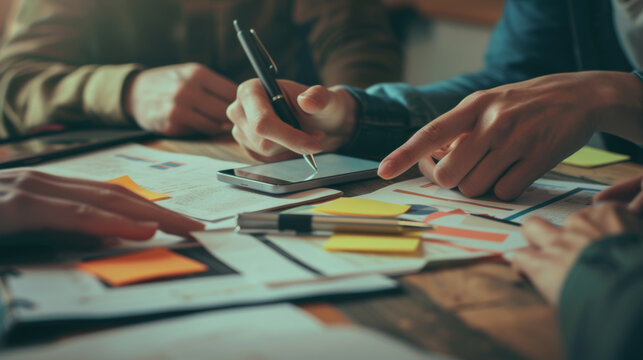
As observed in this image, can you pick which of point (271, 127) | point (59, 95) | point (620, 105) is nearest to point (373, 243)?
point (271, 127)

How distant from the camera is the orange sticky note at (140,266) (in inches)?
15.1

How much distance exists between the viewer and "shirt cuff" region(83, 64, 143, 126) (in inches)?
43.8

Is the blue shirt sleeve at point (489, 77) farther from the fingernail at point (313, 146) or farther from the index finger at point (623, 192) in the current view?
the index finger at point (623, 192)

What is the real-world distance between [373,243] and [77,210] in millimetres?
257

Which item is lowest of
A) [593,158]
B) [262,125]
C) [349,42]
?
[593,158]

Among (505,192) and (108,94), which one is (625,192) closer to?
(505,192)

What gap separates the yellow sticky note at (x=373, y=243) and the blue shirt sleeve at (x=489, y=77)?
1.42 feet

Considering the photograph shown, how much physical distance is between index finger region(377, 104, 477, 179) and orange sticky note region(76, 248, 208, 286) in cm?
27

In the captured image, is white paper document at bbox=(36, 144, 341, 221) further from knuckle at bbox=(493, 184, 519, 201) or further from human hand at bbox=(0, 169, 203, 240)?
knuckle at bbox=(493, 184, 519, 201)

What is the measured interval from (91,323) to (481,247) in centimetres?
32

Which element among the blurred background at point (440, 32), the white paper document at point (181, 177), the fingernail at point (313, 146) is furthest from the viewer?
the blurred background at point (440, 32)

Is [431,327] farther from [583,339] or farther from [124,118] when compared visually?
[124,118]

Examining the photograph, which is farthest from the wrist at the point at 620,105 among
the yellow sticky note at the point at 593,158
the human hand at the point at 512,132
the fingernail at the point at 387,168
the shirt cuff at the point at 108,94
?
the shirt cuff at the point at 108,94

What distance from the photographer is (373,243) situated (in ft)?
1.49
